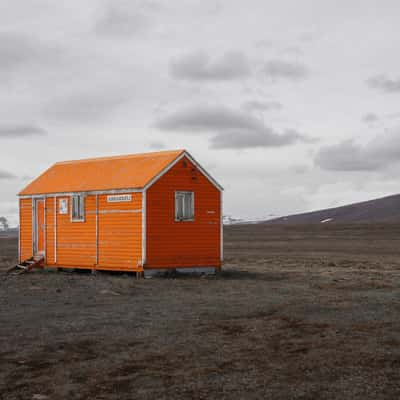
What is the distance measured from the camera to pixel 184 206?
27.0m

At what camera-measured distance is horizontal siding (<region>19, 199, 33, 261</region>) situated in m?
31.1

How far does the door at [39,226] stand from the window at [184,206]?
279 inches

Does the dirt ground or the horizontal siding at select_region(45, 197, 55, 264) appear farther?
the horizontal siding at select_region(45, 197, 55, 264)

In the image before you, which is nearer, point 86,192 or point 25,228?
point 86,192

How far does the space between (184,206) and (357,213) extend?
6011 inches

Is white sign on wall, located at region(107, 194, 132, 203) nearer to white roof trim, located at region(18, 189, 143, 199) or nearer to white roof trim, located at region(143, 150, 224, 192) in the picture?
white roof trim, located at region(18, 189, 143, 199)

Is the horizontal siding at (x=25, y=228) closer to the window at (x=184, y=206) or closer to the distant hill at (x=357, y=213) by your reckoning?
the window at (x=184, y=206)

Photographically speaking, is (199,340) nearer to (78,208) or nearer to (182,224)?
(182,224)

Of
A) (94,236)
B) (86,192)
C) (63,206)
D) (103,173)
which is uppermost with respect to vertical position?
(103,173)

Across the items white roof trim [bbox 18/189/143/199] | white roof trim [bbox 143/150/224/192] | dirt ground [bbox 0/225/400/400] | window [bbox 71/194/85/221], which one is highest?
white roof trim [bbox 143/150/224/192]

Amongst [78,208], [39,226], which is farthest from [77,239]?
[39,226]

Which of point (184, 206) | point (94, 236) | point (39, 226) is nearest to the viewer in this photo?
point (184, 206)

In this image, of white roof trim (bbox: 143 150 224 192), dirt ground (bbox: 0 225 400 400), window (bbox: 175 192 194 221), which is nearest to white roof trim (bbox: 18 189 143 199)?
white roof trim (bbox: 143 150 224 192)

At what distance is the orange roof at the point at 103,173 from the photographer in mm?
26812
